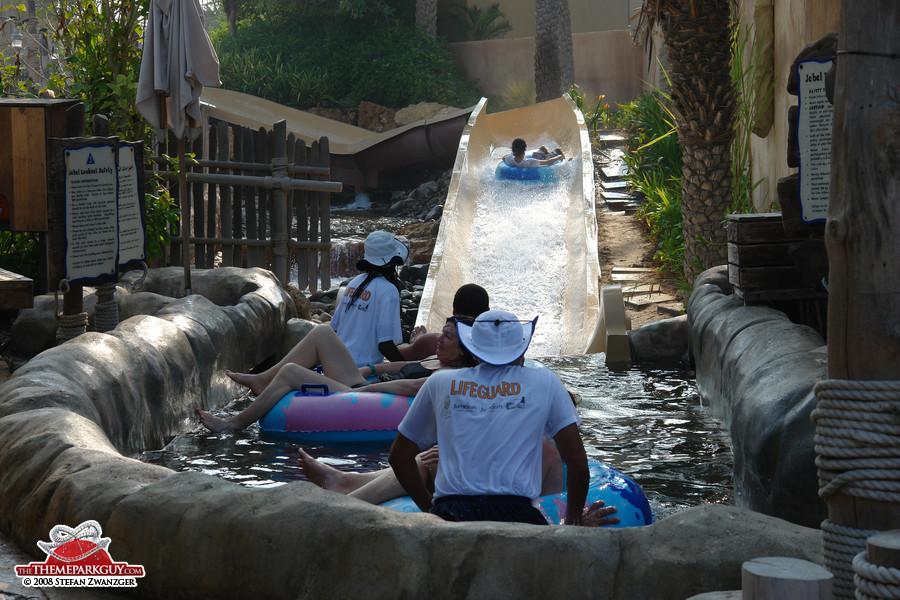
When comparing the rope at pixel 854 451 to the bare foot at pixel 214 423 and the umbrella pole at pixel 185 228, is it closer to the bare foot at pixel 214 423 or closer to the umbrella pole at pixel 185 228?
the bare foot at pixel 214 423

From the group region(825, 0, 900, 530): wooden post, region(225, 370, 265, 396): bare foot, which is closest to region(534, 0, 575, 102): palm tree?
region(225, 370, 265, 396): bare foot

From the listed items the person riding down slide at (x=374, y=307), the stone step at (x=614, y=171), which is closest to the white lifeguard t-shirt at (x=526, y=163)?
the stone step at (x=614, y=171)

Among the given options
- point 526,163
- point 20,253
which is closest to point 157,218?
point 20,253

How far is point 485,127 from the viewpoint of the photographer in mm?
19906

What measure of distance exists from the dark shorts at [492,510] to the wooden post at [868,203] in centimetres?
138

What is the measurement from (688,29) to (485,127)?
30.4 feet

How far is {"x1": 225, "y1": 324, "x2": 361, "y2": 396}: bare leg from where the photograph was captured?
21.8ft

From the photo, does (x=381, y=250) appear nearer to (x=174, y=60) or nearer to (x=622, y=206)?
(x=174, y=60)

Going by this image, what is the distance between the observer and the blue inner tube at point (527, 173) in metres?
16.3

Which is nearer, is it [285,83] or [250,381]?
[250,381]

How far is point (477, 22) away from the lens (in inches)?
1206

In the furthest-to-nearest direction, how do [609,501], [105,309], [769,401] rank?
1. [105,309]
2. [769,401]
3. [609,501]

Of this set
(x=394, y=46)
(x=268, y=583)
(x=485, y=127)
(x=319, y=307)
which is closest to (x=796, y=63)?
(x=268, y=583)

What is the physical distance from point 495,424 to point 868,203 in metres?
1.68
